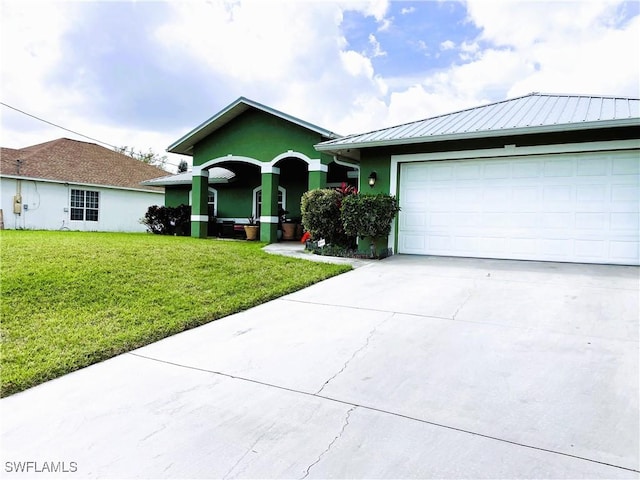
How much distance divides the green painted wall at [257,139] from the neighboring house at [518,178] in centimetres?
290

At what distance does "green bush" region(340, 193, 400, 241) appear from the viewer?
8930mm

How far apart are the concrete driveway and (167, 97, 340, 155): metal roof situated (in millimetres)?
8220

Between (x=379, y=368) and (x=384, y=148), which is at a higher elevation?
(x=384, y=148)

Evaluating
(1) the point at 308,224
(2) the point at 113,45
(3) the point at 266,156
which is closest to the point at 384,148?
(1) the point at 308,224

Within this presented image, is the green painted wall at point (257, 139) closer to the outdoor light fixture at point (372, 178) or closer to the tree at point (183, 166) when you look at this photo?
the outdoor light fixture at point (372, 178)

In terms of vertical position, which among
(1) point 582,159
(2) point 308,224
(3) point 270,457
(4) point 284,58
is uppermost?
(4) point 284,58

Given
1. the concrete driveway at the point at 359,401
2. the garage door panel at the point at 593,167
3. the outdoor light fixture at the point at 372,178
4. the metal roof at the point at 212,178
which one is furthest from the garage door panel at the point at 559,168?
the metal roof at the point at 212,178

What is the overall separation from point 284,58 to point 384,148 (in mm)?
5349

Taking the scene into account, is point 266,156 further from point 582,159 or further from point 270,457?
point 270,457

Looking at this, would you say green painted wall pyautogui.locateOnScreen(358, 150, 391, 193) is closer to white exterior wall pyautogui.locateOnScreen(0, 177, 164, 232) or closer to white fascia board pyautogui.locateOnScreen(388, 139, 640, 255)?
white fascia board pyautogui.locateOnScreen(388, 139, 640, 255)

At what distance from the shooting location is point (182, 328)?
4773 mm

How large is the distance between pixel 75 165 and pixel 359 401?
2333 centimetres

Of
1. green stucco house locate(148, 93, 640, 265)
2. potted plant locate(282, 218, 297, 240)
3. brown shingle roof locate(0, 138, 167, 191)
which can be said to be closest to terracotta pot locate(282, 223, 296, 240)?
potted plant locate(282, 218, 297, 240)

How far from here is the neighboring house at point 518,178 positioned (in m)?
7.79
